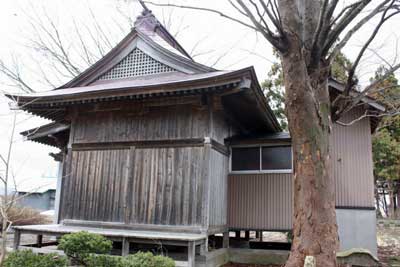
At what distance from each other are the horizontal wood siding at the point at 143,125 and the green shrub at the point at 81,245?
2.73 meters

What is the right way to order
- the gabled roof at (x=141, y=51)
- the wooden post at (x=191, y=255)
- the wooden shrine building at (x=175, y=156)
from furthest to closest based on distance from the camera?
the gabled roof at (x=141, y=51), the wooden shrine building at (x=175, y=156), the wooden post at (x=191, y=255)

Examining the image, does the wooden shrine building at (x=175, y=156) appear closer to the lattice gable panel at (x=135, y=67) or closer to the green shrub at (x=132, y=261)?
the lattice gable panel at (x=135, y=67)

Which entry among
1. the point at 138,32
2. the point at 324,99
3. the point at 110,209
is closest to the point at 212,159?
the point at 110,209

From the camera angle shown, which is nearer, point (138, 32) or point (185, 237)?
point (185, 237)

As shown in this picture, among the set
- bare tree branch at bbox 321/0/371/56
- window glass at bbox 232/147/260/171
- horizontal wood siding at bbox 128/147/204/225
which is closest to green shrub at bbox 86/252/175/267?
horizontal wood siding at bbox 128/147/204/225

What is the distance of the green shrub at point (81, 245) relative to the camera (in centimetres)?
545

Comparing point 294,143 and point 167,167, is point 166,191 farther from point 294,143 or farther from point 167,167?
point 294,143

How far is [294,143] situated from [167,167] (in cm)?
349

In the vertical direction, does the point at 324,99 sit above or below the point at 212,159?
above

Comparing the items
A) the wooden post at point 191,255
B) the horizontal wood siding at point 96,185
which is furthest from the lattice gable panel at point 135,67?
the wooden post at point 191,255

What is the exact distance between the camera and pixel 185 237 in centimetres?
617

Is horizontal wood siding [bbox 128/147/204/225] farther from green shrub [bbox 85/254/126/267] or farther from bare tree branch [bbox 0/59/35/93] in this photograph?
bare tree branch [bbox 0/59/35/93]

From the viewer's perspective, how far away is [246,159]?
876 cm

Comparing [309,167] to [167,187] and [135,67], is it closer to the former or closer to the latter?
[167,187]
